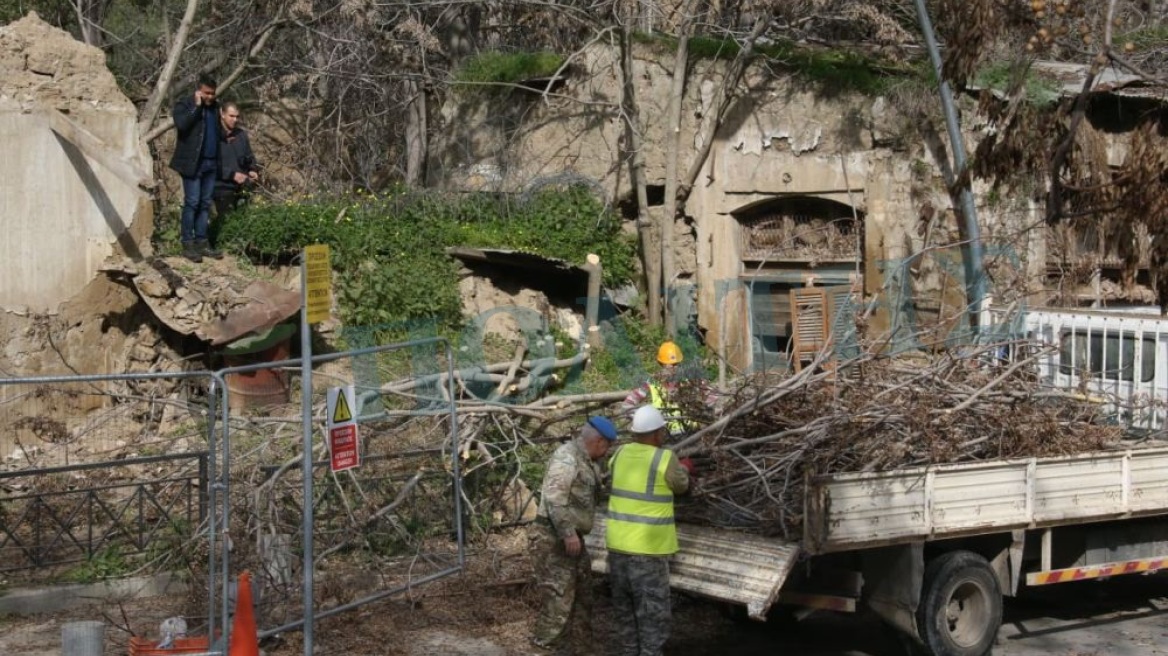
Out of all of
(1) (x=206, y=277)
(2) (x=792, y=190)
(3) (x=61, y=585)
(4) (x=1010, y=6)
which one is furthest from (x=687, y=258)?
(3) (x=61, y=585)

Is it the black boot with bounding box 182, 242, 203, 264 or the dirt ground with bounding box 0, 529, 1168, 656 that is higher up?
the black boot with bounding box 182, 242, 203, 264

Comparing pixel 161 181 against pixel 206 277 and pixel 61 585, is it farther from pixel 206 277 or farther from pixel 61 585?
pixel 61 585

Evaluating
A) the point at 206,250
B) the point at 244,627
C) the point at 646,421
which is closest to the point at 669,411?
the point at 646,421

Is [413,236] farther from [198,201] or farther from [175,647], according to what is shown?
[175,647]

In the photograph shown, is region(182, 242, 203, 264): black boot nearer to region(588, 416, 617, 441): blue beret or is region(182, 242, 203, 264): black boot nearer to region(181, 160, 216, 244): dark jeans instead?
region(181, 160, 216, 244): dark jeans

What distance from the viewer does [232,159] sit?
15172 millimetres

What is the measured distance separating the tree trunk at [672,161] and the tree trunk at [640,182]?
14 centimetres

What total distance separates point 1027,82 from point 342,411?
404 inches

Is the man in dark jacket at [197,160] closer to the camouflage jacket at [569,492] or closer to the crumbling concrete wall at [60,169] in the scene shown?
the crumbling concrete wall at [60,169]

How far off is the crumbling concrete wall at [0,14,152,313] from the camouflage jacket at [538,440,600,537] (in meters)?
7.36

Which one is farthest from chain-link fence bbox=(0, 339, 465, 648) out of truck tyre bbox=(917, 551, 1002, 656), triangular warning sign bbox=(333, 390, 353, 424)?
truck tyre bbox=(917, 551, 1002, 656)

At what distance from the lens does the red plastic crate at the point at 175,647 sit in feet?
26.5

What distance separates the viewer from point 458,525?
33.7ft

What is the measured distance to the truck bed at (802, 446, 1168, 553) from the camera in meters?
7.95
